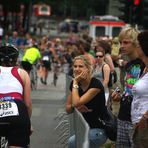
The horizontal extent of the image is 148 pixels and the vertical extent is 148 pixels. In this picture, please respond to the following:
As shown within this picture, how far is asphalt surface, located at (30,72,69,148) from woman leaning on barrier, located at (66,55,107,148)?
149 inches

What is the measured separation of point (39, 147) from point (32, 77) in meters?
11.9

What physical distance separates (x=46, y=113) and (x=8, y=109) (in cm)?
1041

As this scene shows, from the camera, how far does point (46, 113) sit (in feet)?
56.3

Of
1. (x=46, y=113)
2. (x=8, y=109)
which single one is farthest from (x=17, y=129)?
(x=46, y=113)

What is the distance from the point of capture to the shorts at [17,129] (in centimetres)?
664

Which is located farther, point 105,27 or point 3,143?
point 105,27

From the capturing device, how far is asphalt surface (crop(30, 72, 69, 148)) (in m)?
12.5

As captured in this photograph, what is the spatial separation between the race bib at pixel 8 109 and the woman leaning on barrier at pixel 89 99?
1.03 meters

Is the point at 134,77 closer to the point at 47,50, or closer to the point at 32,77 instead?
the point at 32,77

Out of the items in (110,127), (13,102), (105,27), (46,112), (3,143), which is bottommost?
(105,27)

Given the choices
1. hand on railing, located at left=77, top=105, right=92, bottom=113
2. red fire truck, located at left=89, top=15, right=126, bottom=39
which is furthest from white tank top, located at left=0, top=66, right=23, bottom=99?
red fire truck, located at left=89, top=15, right=126, bottom=39

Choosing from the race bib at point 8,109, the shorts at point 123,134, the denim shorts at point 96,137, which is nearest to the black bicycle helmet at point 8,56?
the race bib at point 8,109

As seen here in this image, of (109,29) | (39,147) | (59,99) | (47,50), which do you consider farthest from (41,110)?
(109,29)

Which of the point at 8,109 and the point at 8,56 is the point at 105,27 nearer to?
the point at 8,56
